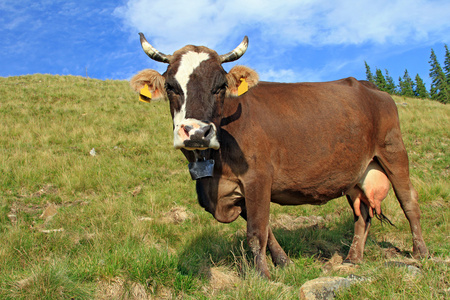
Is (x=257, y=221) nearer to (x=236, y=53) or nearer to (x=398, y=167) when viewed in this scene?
(x=236, y=53)

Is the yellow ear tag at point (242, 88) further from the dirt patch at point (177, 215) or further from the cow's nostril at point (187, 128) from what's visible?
the dirt patch at point (177, 215)

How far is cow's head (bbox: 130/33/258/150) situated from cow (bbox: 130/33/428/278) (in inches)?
0.5

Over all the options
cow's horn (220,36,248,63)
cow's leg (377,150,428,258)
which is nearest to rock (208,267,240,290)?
cow's horn (220,36,248,63)

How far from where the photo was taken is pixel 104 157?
10.4 meters

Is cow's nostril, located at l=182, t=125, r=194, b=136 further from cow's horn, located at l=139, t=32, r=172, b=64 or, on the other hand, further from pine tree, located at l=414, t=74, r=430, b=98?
pine tree, located at l=414, t=74, r=430, b=98

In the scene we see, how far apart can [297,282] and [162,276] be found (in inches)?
64.3

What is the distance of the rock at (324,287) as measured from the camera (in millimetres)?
3002

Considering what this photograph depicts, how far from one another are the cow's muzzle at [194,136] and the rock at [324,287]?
61.7 inches

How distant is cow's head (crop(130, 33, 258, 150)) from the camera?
3.28m

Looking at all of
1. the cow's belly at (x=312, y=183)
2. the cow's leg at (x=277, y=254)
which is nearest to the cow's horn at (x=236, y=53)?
the cow's belly at (x=312, y=183)

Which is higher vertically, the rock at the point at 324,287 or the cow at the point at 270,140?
the cow at the point at 270,140

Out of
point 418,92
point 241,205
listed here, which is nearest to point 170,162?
point 241,205

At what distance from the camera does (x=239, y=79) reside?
14.1 feet

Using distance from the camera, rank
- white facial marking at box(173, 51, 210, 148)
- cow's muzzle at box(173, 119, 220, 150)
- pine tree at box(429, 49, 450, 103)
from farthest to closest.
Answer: pine tree at box(429, 49, 450, 103) < white facial marking at box(173, 51, 210, 148) < cow's muzzle at box(173, 119, 220, 150)
